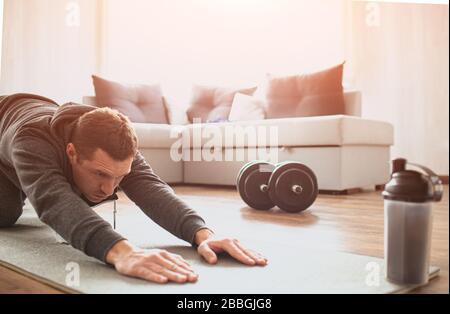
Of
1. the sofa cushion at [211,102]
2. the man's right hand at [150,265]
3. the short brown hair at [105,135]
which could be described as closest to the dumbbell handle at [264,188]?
the short brown hair at [105,135]

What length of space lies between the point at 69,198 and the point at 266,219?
1.02m

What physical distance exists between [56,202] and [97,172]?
0.47ft

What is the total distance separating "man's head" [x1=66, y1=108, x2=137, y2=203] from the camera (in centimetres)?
111

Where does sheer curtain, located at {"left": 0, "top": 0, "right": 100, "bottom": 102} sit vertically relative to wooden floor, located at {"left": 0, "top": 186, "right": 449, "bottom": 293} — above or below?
above

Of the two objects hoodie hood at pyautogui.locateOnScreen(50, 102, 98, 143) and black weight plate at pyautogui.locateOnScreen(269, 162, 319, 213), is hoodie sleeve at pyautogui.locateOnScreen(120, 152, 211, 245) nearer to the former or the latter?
hoodie hood at pyautogui.locateOnScreen(50, 102, 98, 143)

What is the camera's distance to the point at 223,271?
1024 millimetres

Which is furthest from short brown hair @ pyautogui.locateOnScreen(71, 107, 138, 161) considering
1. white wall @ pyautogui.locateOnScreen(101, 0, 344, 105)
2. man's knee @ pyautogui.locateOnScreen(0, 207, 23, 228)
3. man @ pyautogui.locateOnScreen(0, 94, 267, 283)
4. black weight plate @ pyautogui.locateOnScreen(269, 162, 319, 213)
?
white wall @ pyautogui.locateOnScreen(101, 0, 344, 105)

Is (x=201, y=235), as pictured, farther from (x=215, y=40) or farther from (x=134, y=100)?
(x=215, y=40)

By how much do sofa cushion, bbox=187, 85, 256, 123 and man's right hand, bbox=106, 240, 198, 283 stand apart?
2.98 meters

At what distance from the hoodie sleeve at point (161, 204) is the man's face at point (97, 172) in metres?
0.10

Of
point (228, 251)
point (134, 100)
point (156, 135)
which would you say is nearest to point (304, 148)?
point (156, 135)

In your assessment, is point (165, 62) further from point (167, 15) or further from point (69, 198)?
point (69, 198)

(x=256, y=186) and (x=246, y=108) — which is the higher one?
(x=246, y=108)

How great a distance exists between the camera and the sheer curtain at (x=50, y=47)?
13.4 feet
